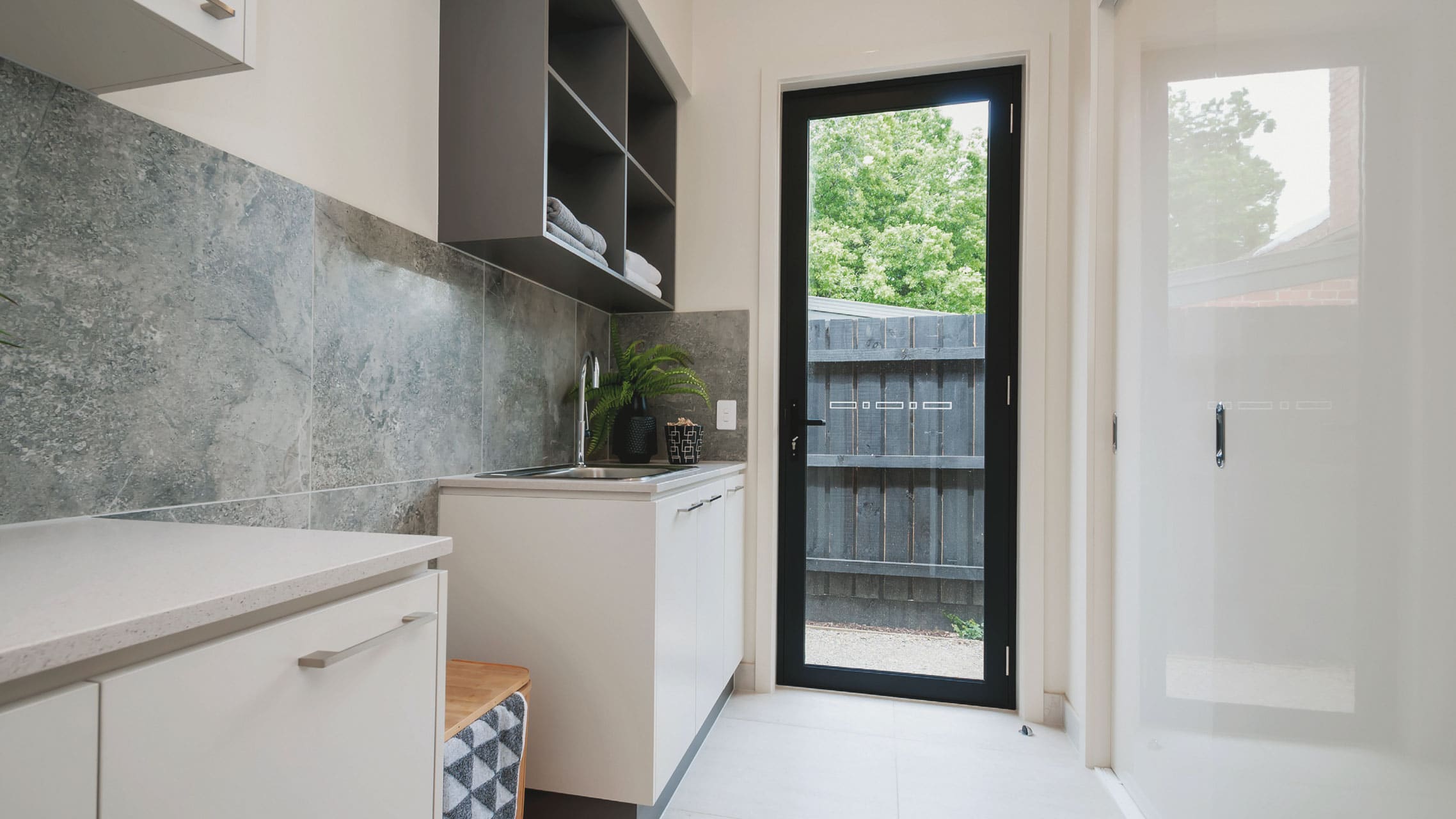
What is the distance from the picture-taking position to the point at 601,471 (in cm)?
218

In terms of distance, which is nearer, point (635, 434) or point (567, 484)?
point (567, 484)

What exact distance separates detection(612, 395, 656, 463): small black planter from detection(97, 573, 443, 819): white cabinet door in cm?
157

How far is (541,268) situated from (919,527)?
164 centimetres

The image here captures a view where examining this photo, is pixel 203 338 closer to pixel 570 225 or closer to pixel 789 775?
pixel 570 225

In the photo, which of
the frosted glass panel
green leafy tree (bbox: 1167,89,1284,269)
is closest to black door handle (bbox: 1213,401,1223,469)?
the frosted glass panel

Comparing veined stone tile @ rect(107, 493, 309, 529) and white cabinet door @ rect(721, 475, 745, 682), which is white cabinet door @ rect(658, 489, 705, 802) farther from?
veined stone tile @ rect(107, 493, 309, 529)

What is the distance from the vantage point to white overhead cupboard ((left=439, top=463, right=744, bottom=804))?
59.4 inches

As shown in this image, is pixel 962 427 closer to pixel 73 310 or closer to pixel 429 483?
pixel 429 483

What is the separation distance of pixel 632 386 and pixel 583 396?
0.24 metres

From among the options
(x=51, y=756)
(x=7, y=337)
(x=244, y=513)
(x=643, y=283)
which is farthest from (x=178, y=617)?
(x=643, y=283)

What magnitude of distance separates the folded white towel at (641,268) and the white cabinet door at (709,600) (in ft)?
2.52

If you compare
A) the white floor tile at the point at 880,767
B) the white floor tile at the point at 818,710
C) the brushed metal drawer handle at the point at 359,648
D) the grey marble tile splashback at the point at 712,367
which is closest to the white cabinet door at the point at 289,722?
the brushed metal drawer handle at the point at 359,648

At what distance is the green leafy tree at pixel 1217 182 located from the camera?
1.26 m

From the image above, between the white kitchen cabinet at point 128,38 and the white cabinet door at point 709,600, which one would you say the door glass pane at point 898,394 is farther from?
the white kitchen cabinet at point 128,38
